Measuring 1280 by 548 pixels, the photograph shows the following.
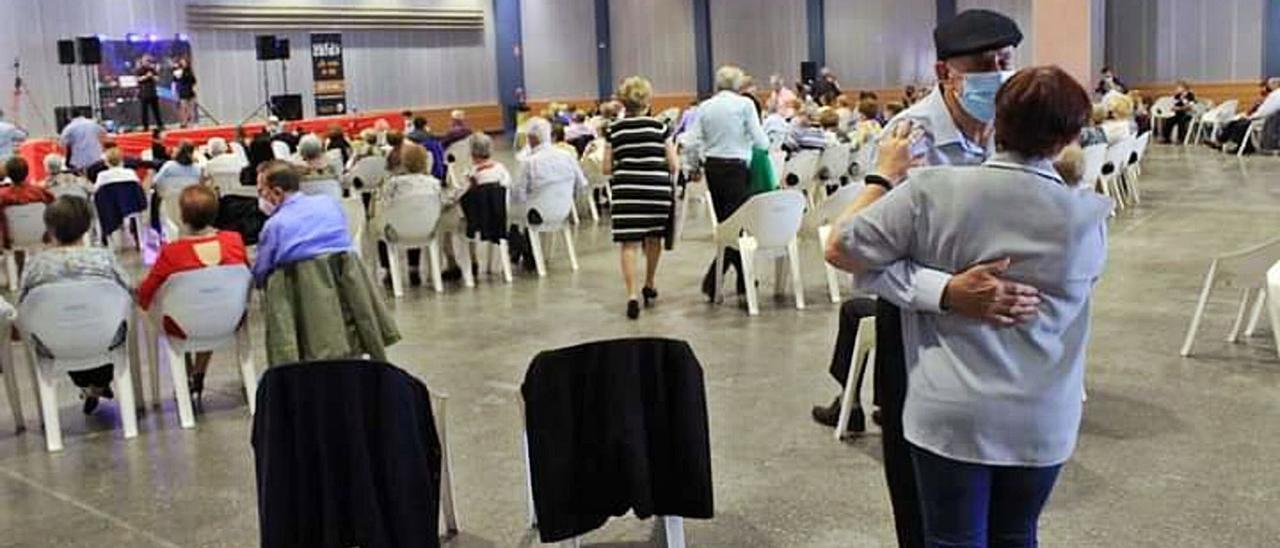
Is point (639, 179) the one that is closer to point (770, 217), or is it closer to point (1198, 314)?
point (770, 217)

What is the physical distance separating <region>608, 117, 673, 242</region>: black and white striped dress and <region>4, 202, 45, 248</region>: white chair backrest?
460 centimetres

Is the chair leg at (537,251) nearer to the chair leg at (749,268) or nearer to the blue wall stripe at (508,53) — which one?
the chair leg at (749,268)

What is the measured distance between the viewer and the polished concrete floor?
372cm

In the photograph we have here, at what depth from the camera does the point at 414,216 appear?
795 centimetres

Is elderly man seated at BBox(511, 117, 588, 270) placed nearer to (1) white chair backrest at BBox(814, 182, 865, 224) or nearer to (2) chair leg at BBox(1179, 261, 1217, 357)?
(1) white chair backrest at BBox(814, 182, 865, 224)

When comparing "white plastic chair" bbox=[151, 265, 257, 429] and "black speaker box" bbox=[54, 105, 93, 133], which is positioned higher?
"black speaker box" bbox=[54, 105, 93, 133]

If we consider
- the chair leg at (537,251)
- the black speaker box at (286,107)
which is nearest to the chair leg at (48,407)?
the chair leg at (537,251)

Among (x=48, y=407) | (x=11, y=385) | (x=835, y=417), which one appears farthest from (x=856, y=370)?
(x=11, y=385)

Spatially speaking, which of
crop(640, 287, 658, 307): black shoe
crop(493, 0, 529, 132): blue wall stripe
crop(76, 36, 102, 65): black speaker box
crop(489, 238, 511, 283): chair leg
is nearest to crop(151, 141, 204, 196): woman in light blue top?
crop(489, 238, 511, 283): chair leg

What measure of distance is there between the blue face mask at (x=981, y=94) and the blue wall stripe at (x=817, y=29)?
22865 millimetres

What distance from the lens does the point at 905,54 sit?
78.4 ft

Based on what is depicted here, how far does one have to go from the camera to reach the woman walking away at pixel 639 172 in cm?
675

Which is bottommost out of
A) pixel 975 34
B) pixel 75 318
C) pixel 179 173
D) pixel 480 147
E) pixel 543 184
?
pixel 75 318

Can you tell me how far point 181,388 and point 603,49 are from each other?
2295cm
